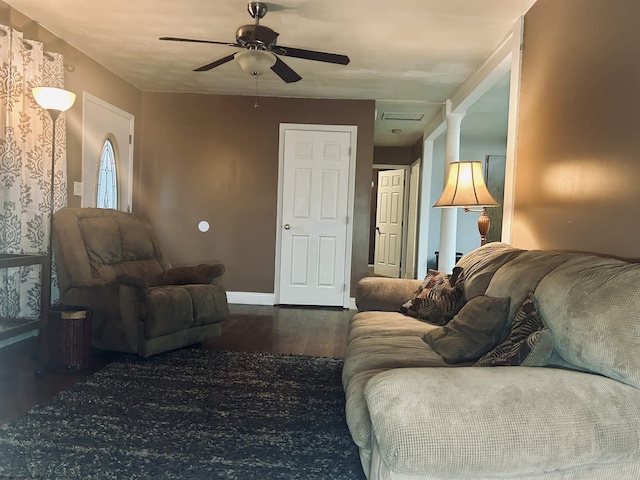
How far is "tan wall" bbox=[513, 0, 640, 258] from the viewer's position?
193 centimetres

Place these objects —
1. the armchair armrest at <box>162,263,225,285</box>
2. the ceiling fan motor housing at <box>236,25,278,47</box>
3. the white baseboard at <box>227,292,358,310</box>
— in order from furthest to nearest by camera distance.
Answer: the white baseboard at <box>227,292,358,310</box>, the armchair armrest at <box>162,263,225,285</box>, the ceiling fan motor housing at <box>236,25,278,47</box>

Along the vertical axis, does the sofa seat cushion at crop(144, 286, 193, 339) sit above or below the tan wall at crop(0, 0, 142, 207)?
below

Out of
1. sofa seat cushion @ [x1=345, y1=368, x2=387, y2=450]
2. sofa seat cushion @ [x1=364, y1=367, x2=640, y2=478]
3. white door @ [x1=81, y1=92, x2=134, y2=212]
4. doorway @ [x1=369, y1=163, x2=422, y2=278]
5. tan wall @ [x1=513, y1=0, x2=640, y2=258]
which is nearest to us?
sofa seat cushion @ [x1=364, y1=367, x2=640, y2=478]

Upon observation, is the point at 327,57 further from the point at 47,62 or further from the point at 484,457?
the point at 484,457

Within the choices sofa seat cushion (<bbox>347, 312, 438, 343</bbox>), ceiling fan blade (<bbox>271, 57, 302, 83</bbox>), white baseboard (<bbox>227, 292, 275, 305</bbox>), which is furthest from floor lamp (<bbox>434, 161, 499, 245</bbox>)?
white baseboard (<bbox>227, 292, 275, 305</bbox>)

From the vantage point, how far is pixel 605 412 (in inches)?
48.1

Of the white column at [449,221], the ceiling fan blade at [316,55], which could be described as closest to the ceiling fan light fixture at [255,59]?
the ceiling fan blade at [316,55]

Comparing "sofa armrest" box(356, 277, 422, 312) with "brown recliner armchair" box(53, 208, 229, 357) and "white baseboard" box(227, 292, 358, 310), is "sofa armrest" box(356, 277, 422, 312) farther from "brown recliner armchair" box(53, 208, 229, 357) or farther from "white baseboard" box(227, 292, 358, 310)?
"white baseboard" box(227, 292, 358, 310)

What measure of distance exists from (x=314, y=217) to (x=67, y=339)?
312 centimetres

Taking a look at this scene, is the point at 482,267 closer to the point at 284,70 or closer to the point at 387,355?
the point at 387,355

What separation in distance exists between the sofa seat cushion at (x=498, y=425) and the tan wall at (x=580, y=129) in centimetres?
87

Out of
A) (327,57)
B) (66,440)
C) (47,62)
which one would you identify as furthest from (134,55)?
(66,440)

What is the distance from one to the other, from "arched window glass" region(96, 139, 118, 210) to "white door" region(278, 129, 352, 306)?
5.78 feet

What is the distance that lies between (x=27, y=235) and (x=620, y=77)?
12.0 ft
